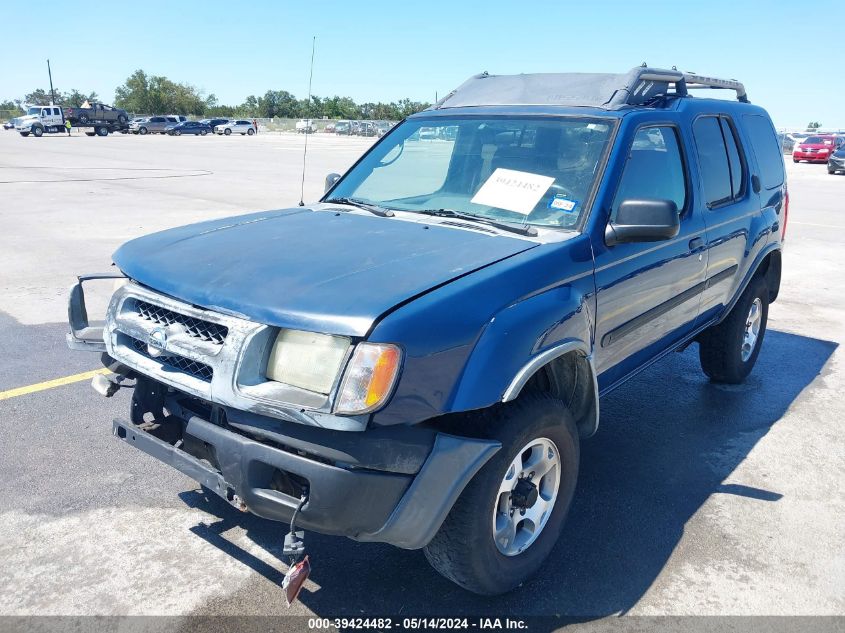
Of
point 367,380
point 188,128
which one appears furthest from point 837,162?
point 188,128

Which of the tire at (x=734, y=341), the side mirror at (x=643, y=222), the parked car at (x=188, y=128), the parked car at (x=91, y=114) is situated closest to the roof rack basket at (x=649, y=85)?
the side mirror at (x=643, y=222)

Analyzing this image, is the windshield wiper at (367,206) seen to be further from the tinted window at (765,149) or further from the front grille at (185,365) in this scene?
the tinted window at (765,149)

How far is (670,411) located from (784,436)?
2.35 feet

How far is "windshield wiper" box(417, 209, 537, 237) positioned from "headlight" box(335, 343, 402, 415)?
3.76 ft

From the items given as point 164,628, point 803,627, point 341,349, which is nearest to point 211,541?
point 164,628

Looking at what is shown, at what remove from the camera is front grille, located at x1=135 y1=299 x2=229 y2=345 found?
2.54 m

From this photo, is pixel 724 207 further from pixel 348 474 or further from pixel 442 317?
pixel 348 474

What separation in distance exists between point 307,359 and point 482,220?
1.33m

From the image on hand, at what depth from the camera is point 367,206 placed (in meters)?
3.82

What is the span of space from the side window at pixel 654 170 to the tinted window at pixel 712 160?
0.29 meters

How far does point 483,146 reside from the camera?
152 inches

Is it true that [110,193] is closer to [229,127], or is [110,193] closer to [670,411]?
[670,411]

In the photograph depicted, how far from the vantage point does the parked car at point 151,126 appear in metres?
58.2

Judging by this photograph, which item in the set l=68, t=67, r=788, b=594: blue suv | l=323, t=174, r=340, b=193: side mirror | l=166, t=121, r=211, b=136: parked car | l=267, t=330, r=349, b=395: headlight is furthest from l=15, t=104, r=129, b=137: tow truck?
l=267, t=330, r=349, b=395: headlight
